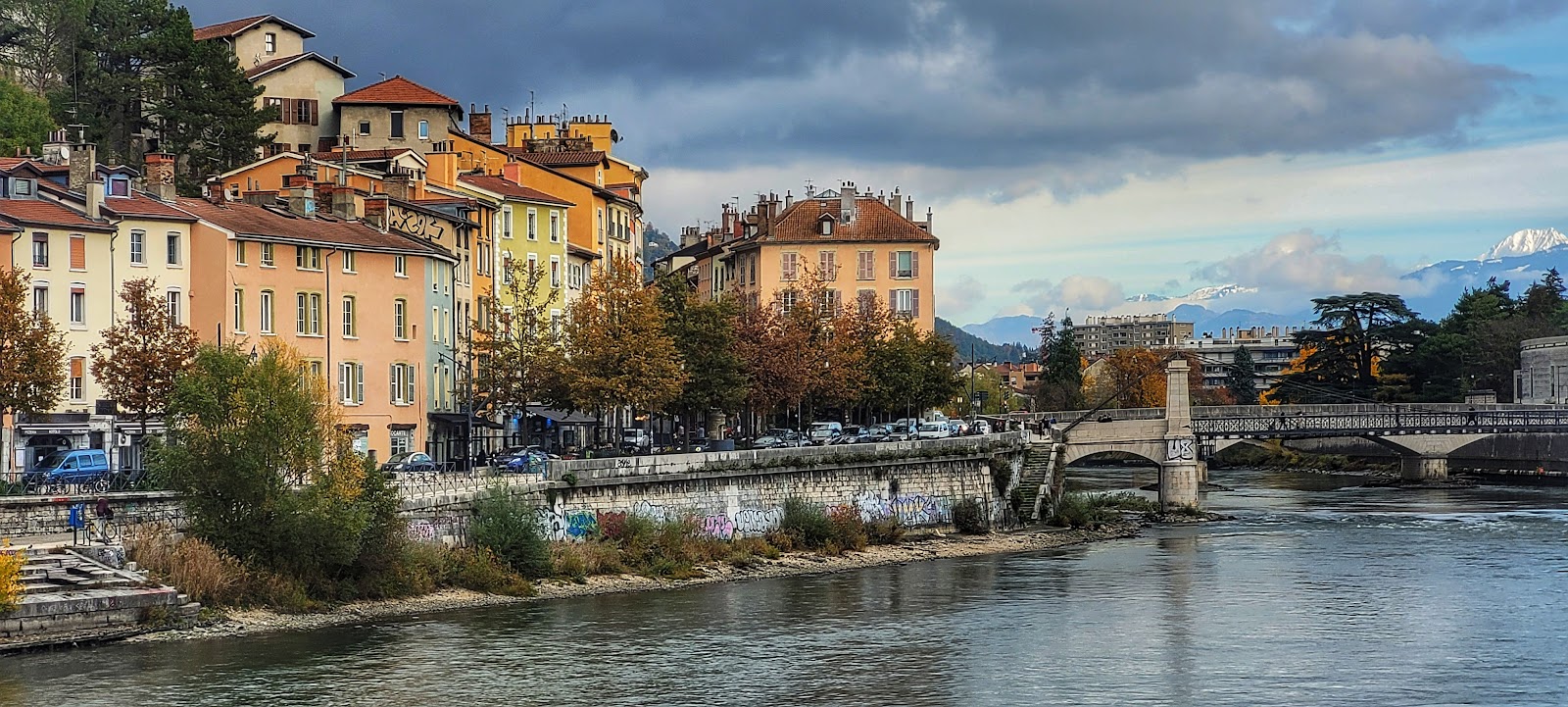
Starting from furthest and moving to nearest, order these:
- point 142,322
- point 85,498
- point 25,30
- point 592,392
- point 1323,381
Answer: point 1323,381 → point 25,30 → point 592,392 → point 142,322 → point 85,498

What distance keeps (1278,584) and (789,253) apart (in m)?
60.6

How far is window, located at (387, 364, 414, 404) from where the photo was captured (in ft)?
236

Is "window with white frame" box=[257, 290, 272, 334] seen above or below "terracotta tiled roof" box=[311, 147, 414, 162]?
below

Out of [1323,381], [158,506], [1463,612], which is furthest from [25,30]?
[1323,381]

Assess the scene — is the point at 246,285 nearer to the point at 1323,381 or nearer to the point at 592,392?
the point at 592,392

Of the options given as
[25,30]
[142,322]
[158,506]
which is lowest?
[158,506]

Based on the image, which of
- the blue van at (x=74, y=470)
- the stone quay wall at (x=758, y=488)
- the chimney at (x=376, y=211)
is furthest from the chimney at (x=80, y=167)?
the stone quay wall at (x=758, y=488)

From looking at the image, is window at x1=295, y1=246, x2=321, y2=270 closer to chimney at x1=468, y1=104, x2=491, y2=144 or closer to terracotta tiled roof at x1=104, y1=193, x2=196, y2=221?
terracotta tiled roof at x1=104, y1=193, x2=196, y2=221

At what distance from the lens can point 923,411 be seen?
106 meters

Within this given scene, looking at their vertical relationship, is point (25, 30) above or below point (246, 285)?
above

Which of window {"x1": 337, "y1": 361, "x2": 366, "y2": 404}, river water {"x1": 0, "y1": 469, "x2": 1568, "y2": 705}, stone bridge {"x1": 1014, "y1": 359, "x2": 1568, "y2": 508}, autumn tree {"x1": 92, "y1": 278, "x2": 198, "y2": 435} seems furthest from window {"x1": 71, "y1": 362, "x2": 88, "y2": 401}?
stone bridge {"x1": 1014, "y1": 359, "x2": 1568, "y2": 508}

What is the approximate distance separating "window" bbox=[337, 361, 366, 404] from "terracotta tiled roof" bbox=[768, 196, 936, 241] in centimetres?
4950

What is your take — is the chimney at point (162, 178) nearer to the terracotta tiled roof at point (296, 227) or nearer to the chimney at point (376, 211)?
the terracotta tiled roof at point (296, 227)

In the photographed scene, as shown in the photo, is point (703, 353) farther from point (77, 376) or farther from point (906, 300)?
point (906, 300)
